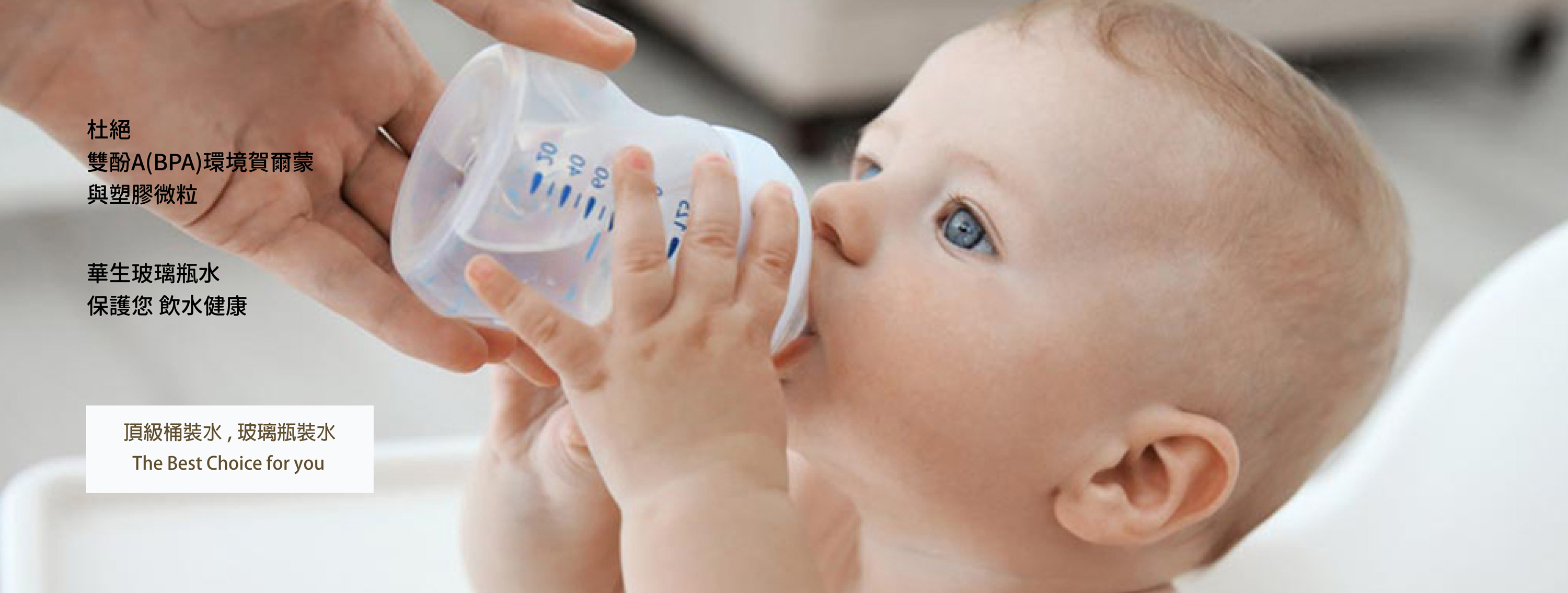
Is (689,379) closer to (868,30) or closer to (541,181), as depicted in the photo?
(541,181)

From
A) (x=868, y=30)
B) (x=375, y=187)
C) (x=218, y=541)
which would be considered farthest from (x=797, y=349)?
(x=868, y=30)

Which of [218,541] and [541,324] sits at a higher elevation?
[541,324]

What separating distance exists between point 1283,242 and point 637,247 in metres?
0.26

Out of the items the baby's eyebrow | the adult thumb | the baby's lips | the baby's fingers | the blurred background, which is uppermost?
the adult thumb

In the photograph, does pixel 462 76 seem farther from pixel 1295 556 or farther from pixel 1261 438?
pixel 1295 556

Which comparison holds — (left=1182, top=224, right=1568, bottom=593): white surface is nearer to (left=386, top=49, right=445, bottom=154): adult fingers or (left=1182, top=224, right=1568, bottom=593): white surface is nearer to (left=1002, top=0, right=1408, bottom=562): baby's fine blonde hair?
(left=1002, top=0, right=1408, bottom=562): baby's fine blonde hair

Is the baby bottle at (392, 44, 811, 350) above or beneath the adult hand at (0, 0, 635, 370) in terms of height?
above

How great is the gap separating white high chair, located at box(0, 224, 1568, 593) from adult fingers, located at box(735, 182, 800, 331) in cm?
36

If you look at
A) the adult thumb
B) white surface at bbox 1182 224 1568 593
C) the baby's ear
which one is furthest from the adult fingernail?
white surface at bbox 1182 224 1568 593

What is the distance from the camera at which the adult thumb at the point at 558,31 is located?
2.45 feet

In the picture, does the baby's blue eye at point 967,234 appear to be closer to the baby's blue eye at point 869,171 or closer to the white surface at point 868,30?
the baby's blue eye at point 869,171

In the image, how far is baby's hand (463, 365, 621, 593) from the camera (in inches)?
35.1

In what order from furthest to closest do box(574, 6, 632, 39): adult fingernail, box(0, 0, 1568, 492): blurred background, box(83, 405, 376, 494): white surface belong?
1. box(0, 0, 1568, 492): blurred background
2. box(83, 405, 376, 494): white surface
3. box(574, 6, 632, 39): adult fingernail

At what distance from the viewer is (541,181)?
698mm
